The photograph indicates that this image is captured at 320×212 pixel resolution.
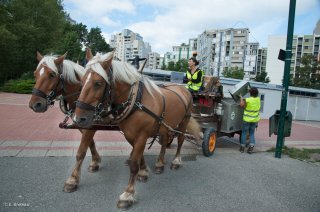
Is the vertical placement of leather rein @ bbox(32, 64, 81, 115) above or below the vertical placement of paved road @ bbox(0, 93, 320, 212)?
above

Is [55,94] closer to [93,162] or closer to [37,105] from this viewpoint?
[37,105]

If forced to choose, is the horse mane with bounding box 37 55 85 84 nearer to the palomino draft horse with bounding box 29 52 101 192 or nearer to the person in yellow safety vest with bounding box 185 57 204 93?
the palomino draft horse with bounding box 29 52 101 192

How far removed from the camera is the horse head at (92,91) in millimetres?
3031

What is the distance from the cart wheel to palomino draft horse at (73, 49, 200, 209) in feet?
6.99

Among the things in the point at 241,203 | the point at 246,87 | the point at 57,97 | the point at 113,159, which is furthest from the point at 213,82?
the point at 57,97

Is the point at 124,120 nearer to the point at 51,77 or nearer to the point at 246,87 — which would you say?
the point at 51,77

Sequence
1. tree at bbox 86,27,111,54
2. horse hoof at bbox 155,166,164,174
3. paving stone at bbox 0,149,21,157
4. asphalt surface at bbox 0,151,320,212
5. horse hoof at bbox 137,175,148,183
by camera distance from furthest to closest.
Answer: tree at bbox 86,27,111,54 → paving stone at bbox 0,149,21,157 → horse hoof at bbox 155,166,164,174 → horse hoof at bbox 137,175,148,183 → asphalt surface at bbox 0,151,320,212

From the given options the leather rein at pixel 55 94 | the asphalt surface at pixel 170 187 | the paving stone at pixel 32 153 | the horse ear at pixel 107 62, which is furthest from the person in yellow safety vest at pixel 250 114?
the paving stone at pixel 32 153

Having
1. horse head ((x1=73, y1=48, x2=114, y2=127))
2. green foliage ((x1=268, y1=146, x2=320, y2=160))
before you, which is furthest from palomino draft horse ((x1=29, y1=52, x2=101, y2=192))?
green foliage ((x1=268, y1=146, x2=320, y2=160))

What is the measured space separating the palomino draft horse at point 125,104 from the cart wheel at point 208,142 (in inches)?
83.9

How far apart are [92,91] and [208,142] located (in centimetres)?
377

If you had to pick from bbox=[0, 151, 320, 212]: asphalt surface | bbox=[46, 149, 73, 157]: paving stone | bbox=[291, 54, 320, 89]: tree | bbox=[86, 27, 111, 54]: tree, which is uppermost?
bbox=[86, 27, 111, 54]: tree

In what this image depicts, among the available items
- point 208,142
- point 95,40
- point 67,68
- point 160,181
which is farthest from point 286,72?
point 95,40

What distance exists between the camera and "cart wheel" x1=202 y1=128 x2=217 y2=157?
6.16 m
